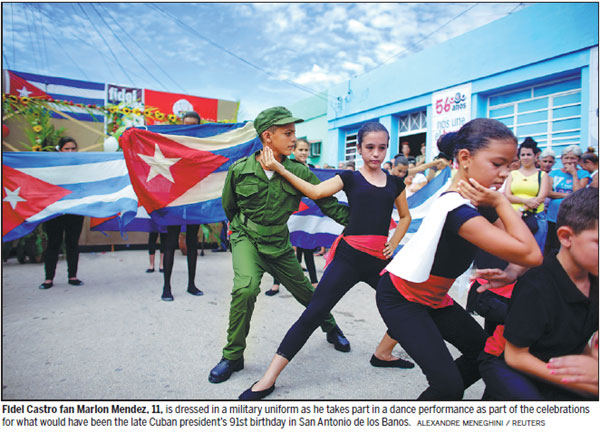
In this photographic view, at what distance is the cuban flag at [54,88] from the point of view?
1073 centimetres

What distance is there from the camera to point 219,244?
9516 mm

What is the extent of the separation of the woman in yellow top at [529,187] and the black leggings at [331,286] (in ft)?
10.4

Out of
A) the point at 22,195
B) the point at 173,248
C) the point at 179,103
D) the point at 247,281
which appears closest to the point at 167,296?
the point at 173,248

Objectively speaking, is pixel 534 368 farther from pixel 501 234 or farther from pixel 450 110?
pixel 450 110

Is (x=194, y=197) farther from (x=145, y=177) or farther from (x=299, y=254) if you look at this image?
(x=299, y=254)

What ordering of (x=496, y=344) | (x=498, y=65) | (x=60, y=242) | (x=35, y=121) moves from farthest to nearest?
(x=498, y=65), (x=35, y=121), (x=60, y=242), (x=496, y=344)

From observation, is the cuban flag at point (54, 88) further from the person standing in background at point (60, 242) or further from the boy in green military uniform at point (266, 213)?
the boy in green military uniform at point (266, 213)

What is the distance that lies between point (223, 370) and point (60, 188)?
430 centimetres

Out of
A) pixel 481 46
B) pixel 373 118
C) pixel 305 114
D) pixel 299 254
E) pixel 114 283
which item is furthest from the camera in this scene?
pixel 305 114

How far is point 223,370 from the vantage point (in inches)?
113

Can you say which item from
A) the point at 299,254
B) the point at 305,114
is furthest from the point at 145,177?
the point at 305,114

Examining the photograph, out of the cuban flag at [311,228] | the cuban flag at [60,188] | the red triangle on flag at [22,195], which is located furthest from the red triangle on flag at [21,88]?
the cuban flag at [311,228]

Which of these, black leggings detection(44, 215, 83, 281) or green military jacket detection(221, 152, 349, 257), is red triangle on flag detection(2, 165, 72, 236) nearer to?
black leggings detection(44, 215, 83, 281)
